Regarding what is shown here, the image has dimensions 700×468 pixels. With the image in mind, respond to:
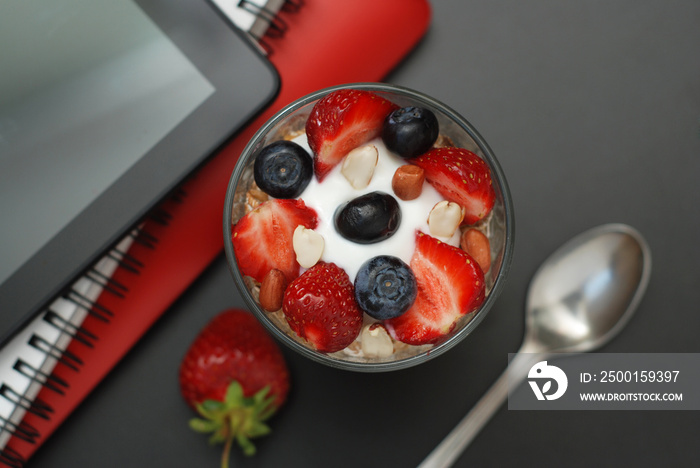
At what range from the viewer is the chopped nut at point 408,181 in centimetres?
68

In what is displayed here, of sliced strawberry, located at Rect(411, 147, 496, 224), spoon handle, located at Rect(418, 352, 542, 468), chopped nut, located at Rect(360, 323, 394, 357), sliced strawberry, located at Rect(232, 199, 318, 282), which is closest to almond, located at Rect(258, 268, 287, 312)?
sliced strawberry, located at Rect(232, 199, 318, 282)

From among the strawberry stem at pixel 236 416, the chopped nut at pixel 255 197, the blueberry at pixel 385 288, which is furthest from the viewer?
the strawberry stem at pixel 236 416

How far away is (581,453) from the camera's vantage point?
0.97 metres

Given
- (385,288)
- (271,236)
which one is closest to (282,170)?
(271,236)

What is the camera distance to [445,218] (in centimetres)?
68

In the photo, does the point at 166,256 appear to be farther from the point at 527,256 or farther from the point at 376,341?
the point at 527,256

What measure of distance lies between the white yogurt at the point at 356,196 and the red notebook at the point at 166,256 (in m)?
0.24

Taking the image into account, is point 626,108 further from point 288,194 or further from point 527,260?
point 288,194

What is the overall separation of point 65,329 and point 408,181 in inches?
23.4

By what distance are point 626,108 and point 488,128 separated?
0.85 ft

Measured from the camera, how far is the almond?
687 millimetres

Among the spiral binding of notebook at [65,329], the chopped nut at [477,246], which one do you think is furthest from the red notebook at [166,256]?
the chopped nut at [477,246]

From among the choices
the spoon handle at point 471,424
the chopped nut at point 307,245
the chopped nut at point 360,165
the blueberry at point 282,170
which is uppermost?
the chopped nut at point 360,165

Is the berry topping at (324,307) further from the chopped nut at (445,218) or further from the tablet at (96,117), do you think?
the tablet at (96,117)
